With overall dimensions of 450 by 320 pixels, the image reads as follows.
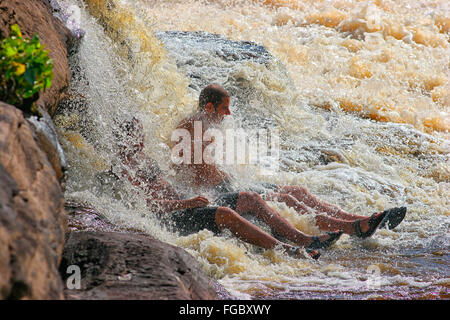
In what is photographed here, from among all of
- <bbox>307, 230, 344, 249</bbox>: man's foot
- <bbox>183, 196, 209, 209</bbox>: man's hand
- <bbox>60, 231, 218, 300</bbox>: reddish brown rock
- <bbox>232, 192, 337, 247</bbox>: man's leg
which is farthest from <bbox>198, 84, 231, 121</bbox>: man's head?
<bbox>60, 231, 218, 300</bbox>: reddish brown rock

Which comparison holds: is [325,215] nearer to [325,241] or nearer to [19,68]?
[325,241]

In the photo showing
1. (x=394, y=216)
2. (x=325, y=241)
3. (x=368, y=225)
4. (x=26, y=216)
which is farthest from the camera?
(x=394, y=216)

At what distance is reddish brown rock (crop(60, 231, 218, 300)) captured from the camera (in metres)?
2.23

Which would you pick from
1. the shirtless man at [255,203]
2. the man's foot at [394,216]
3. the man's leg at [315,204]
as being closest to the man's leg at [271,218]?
the shirtless man at [255,203]

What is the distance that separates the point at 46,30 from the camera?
4.11 metres

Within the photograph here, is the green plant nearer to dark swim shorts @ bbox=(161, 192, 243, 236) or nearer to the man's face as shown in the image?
dark swim shorts @ bbox=(161, 192, 243, 236)

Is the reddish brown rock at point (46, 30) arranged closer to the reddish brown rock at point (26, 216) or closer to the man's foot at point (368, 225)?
the reddish brown rock at point (26, 216)

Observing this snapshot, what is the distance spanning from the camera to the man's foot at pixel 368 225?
4.57m

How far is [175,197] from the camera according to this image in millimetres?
4422

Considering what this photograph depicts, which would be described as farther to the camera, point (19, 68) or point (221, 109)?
point (221, 109)

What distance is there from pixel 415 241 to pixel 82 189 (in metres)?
2.88

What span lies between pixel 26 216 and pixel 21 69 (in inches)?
27.3

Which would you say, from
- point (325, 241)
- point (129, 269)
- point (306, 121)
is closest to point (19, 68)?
point (129, 269)
